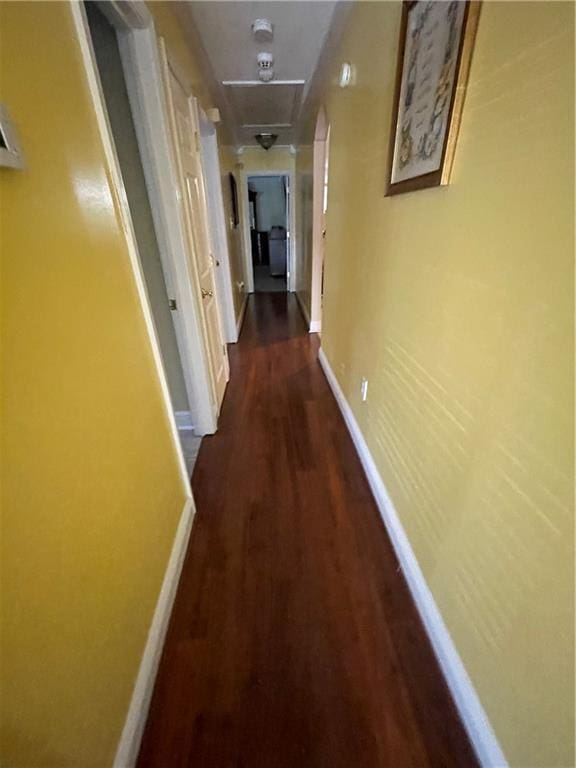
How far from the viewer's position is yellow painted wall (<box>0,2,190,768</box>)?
562mm

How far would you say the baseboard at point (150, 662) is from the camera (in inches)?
34.5

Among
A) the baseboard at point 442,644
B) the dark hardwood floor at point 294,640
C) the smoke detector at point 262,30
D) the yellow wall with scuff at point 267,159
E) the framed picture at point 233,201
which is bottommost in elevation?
the dark hardwood floor at point 294,640

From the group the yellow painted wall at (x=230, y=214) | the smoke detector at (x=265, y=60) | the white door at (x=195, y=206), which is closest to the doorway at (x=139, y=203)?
the white door at (x=195, y=206)

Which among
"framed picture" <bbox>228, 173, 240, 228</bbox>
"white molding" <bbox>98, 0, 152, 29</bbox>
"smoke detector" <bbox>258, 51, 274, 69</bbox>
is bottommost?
"framed picture" <bbox>228, 173, 240, 228</bbox>

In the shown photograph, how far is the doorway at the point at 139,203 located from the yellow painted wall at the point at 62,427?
1.93 ft

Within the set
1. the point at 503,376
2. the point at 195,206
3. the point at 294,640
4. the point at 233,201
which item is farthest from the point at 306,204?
the point at 294,640

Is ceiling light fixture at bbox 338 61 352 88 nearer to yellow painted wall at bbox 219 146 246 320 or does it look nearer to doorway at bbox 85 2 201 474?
doorway at bbox 85 2 201 474

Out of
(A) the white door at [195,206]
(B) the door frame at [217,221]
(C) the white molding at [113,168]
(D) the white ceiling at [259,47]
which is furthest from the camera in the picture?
(B) the door frame at [217,221]

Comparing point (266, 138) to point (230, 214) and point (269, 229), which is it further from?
point (269, 229)

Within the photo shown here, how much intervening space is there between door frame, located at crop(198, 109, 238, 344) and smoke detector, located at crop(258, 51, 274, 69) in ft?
1.73

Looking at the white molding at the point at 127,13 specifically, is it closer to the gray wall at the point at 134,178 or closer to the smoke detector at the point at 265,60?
the gray wall at the point at 134,178

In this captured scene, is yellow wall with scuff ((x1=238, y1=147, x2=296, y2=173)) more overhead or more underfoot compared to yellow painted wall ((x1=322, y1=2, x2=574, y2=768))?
more overhead

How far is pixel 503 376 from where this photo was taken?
30.6 inches

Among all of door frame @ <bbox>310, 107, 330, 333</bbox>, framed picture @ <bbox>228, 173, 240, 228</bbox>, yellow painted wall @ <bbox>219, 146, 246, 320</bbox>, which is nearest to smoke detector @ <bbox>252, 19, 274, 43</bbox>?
door frame @ <bbox>310, 107, 330, 333</bbox>
